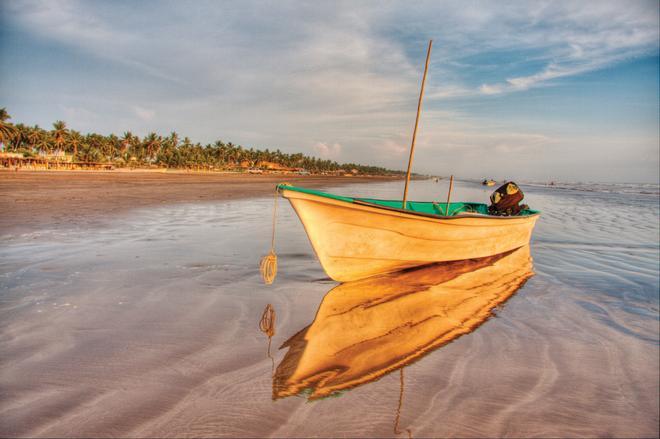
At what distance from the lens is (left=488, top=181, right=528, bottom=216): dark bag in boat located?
31.3 feet

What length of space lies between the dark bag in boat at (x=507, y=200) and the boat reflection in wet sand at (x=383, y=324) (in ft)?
10.4

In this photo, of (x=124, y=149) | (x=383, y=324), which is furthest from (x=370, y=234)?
(x=124, y=149)

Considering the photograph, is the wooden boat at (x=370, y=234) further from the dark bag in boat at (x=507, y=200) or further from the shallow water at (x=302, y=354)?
the dark bag in boat at (x=507, y=200)

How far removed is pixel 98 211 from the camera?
12516 millimetres

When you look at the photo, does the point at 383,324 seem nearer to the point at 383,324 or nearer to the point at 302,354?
the point at 383,324

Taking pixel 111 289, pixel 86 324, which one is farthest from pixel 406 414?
pixel 111 289

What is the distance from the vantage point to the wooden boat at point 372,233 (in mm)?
5219

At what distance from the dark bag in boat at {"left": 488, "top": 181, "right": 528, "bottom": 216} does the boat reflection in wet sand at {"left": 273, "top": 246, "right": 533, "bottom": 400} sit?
125 inches

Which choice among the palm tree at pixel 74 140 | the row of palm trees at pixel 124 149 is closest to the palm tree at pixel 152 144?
the row of palm trees at pixel 124 149

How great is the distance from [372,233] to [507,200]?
5.88m

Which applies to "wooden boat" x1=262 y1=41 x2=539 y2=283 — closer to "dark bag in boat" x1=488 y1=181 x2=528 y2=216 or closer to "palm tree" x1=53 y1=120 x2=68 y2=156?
"dark bag in boat" x1=488 y1=181 x2=528 y2=216

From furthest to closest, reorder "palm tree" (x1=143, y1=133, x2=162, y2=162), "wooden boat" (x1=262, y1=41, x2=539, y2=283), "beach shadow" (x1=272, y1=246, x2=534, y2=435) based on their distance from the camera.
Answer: "palm tree" (x1=143, y1=133, x2=162, y2=162) < "wooden boat" (x1=262, y1=41, x2=539, y2=283) < "beach shadow" (x1=272, y1=246, x2=534, y2=435)

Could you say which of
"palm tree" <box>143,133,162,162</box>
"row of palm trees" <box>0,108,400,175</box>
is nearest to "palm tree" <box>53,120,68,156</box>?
"row of palm trees" <box>0,108,400,175</box>

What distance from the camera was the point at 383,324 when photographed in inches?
163
